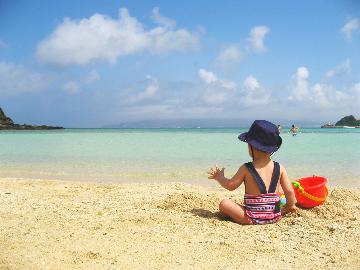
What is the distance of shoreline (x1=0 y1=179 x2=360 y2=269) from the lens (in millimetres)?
3402

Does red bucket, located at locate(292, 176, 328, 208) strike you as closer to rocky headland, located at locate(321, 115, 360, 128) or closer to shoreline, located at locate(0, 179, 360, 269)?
shoreline, located at locate(0, 179, 360, 269)

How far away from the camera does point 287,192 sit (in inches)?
186

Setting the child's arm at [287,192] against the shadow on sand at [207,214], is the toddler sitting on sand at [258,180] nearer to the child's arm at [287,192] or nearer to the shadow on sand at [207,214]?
the child's arm at [287,192]

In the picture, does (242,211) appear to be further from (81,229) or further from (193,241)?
(81,229)

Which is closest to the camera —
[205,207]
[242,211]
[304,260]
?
[304,260]

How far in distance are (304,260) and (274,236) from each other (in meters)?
0.64

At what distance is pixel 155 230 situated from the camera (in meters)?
4.27

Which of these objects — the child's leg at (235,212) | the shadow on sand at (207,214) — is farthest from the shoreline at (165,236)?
the child's leg at (235,212)

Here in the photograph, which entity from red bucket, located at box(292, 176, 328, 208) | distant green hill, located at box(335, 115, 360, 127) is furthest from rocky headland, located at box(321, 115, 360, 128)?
red bucket, located at box(292, 176, 328, 208)

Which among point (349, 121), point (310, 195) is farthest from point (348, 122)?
point (310, 195)

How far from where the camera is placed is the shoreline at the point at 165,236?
3.40 meters

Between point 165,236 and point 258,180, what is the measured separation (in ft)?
4.22

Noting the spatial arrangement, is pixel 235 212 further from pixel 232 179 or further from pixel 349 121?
pixel 349 121

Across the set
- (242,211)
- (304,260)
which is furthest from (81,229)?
(304,260)
